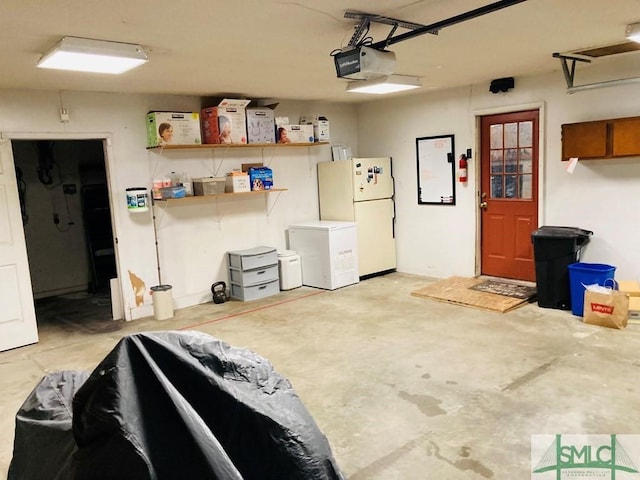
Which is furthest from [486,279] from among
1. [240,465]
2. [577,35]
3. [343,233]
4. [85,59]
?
[240,465]

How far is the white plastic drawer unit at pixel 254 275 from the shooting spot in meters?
6.05

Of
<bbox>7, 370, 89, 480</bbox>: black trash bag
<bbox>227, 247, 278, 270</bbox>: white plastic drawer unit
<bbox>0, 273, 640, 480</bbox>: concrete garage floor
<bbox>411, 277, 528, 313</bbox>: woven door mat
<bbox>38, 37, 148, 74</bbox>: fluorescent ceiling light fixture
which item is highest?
<bbox>38, 37, 148, 74</bbox>: fluorescent ceiling light fixture

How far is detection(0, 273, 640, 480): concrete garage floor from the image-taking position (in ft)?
9.06

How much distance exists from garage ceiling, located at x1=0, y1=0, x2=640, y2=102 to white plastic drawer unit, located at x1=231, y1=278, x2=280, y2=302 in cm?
236

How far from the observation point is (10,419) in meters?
3.33

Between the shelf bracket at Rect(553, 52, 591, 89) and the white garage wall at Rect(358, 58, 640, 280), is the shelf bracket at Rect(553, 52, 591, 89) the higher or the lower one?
the higher one

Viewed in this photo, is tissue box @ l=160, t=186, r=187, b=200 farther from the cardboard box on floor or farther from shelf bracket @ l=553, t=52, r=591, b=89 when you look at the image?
the cardboard box on floor

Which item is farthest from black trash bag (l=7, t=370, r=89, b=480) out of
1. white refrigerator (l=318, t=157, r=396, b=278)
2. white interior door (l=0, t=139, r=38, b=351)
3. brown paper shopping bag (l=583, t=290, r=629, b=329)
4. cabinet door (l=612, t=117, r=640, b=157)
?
white refrigerator (l=318, t=157, r=396, b=278)

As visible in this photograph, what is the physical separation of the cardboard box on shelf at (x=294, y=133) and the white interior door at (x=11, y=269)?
9.61ft

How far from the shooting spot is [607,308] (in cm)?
440

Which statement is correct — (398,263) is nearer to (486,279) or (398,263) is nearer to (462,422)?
(486,279)

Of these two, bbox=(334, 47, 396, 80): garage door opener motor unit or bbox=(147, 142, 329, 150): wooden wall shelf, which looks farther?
bbox=(147, 142, 329, 150): wooden wall shelf

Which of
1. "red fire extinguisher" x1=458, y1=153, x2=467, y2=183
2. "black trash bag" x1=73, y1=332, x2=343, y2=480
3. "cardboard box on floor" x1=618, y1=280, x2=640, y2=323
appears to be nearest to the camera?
"black trash bag" x1=73, y1=332, x2=343, y2=480

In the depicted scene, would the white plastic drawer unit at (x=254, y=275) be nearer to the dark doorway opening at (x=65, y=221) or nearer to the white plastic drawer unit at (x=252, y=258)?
the white plastic drawer unit at (x=252, y=258)
